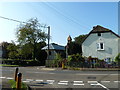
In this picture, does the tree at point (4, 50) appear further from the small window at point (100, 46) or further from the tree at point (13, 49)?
the small window at point (100, 46)

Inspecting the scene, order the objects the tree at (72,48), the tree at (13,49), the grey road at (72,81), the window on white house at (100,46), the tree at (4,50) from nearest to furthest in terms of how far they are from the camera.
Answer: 1. the grey road at (72,81)
2. the window on white house at (100,46)
3. the tree at (72,48)
4. the tree at (13,49)
5. the tree at (4,50)

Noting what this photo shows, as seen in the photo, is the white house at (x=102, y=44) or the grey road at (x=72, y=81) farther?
the white house at (x=102, y=44)

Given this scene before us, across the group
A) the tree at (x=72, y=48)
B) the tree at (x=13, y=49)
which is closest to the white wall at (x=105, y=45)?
the tree at (x=72, y=48)

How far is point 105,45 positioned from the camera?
125 feet

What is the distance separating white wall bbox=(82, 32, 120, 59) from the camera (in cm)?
3712

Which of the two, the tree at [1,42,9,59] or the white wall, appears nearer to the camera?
the white wall

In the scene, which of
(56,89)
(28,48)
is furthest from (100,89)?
(28,48)

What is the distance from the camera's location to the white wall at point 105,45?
3712 centimetres

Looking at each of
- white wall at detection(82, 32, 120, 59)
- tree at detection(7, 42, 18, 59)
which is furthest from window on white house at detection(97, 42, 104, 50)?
tree at detection(7, 42, 18, 59)

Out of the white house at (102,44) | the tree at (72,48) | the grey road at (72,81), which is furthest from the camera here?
the tree at (72,48)

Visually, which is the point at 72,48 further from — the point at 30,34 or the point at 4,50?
the point at 4,50

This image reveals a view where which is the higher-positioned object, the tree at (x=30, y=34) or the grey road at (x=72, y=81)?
the tree at (x=30, y=34)

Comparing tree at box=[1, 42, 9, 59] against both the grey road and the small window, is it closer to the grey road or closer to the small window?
the small window

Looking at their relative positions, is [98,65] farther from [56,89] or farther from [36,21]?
[36,21]
